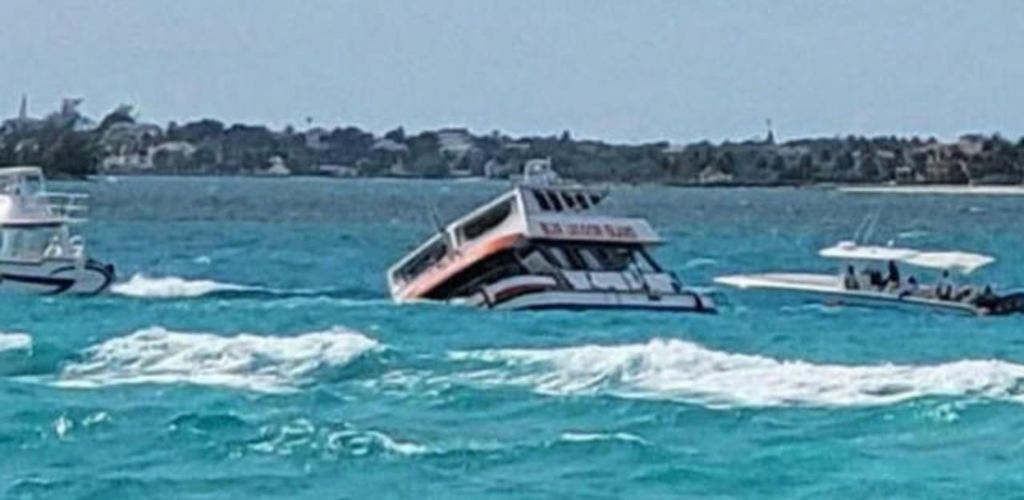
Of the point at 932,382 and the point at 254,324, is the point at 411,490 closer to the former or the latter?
the point at 932,382

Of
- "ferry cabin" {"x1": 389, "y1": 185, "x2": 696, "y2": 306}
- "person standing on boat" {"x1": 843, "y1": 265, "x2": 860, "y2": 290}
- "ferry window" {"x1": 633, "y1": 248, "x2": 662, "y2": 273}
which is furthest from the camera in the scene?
"person standing on boat" {"x1": 843, "y1": 265, "x2": 860, "y2": 290}

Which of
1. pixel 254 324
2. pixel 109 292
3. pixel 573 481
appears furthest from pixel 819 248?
pixel 573 481

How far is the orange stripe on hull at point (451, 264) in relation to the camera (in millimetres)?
60406

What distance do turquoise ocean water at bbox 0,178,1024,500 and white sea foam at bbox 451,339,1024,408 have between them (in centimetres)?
8

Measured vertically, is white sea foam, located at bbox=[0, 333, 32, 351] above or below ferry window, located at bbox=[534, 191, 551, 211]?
below

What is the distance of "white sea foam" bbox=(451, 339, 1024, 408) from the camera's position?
117 ft

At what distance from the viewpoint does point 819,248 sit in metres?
119

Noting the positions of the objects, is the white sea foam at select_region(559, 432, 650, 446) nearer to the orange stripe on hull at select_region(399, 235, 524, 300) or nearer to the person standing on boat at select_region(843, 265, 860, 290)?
the orange stripe on hull at select_region(399, 235, 524, 300)

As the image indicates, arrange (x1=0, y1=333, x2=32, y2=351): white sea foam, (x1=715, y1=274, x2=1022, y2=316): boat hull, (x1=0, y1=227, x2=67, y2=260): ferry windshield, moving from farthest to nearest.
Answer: (x1=0, y1=227, x2=67, y2=260): ferry windshield
(x1=715, y1=274, x2=1022, y2=316): boat hull
(x1=0, y1=333, x2=32, y2=351): white sea foam

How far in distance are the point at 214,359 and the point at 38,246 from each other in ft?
80.4

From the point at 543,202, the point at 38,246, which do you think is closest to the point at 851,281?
the point at 543,202

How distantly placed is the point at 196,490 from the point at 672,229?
12313 centimetres

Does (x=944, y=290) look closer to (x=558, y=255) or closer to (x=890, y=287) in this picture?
(x=890, y=287)

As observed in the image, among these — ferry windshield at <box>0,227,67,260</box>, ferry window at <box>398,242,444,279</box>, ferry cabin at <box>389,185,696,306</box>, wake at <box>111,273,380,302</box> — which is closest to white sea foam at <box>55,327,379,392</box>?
ferry cabin at <box>389,185,696,306</box>
